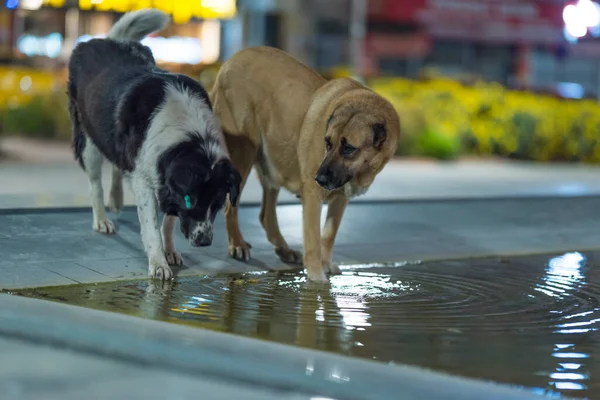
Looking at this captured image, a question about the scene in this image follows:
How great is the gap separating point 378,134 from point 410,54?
3581 centimetres

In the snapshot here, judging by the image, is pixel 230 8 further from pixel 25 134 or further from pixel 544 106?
pixel 544 106

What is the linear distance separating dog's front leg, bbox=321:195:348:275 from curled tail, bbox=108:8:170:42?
2.36 meters

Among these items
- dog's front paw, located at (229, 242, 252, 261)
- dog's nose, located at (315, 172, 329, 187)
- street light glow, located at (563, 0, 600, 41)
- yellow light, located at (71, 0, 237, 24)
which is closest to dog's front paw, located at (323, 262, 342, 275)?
dog's front paw, located at (229, 242, 252, 261)

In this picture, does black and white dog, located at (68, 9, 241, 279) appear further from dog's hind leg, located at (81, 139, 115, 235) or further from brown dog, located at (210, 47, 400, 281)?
brown dog, located at (210, 47, 400, 281)

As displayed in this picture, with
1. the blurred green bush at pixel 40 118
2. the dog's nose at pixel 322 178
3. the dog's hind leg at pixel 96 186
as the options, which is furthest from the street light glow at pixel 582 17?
the dog's nose at pixel 322 178

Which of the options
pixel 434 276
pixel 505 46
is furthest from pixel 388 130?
pixel 505 46

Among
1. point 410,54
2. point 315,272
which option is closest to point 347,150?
point 315,272

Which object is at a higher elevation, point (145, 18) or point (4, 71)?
point (145, 18)

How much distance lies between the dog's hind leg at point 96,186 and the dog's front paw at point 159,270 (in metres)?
1.10

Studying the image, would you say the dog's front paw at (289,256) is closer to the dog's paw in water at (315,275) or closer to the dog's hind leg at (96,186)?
the dog's paw in water at (315,275)

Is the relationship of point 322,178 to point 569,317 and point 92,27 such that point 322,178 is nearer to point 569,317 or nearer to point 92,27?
point 569,317

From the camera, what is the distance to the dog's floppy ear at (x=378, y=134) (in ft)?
26.9

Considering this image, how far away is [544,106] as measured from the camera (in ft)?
72.8

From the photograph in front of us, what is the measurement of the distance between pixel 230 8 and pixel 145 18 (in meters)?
12.1
